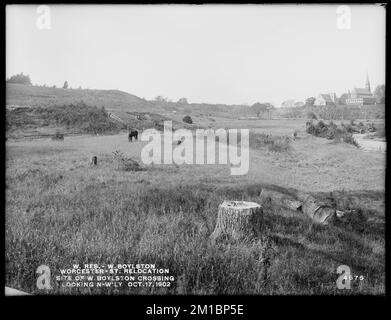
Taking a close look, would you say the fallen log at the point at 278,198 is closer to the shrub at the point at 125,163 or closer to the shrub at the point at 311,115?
the shrub at the point at 311,115

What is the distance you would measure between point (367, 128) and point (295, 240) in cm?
178

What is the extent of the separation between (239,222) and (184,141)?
4.28 ft

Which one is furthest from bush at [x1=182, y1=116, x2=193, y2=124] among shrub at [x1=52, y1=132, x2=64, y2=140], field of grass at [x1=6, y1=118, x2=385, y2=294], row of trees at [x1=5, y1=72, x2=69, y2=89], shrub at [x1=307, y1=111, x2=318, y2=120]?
row of trees at [x1=5, y1=72, x2=69, y2=89]

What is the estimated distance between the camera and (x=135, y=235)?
470 cm

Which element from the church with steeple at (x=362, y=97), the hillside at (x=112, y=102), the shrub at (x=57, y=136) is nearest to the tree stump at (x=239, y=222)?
the hillside at (x=112, y=102)

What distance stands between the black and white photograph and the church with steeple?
20mm

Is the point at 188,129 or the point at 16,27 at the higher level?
the point at 16,27

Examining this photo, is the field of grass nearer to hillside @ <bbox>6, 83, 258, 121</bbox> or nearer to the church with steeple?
hillside @ <bbox>6, 83, 258, 121</bbox>

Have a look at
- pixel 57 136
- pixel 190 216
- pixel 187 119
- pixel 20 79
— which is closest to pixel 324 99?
pixel 187 119

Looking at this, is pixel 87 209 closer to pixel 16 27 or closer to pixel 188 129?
pixel 188 129

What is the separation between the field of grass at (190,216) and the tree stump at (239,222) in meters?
0.13

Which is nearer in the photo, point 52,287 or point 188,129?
point 52,287

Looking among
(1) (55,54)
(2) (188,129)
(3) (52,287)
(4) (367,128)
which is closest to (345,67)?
(4) (367,128)

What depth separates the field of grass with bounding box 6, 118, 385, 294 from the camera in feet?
14.9
